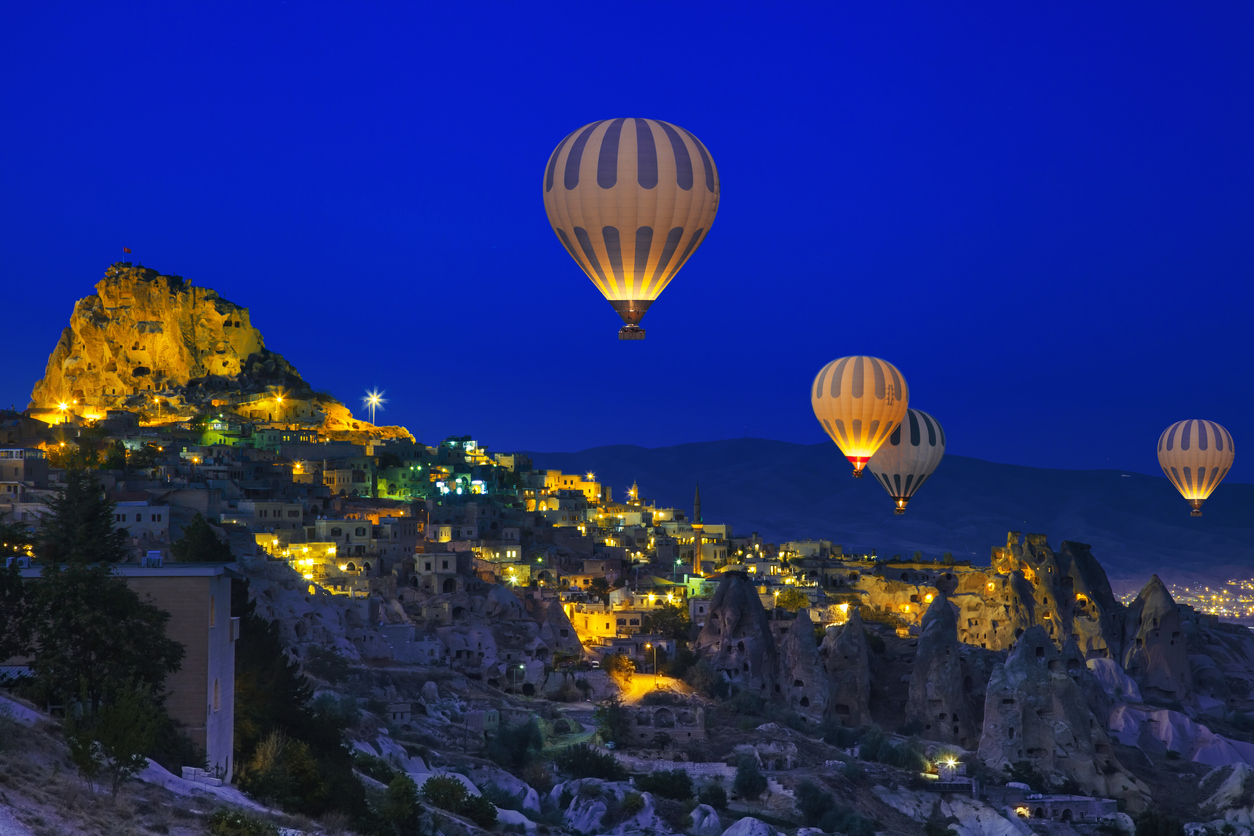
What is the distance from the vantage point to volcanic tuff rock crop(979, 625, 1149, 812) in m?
49.2

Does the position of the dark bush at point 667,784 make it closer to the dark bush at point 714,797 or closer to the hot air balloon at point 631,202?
the dark bush at point 714,797

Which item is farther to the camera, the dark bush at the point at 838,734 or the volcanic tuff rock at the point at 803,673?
the volcanic tuff rock at the point at 803,673

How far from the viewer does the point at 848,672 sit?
191ft

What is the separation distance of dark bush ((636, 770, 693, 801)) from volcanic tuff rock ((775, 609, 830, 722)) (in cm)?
1469

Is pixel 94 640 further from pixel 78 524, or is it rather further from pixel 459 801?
pixel 78 524

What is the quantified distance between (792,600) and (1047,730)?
20.2 metres

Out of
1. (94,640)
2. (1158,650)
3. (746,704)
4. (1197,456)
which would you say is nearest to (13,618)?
(94,640)

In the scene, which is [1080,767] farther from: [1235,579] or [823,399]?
[1235,579]

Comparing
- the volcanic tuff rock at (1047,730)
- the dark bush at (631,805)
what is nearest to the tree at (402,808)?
the dark bush at (631,805)

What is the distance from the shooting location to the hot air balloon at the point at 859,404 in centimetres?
6066

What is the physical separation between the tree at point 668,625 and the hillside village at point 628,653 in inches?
5.7

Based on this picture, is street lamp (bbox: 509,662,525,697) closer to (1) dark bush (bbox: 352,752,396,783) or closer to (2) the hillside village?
(2) the hillside village

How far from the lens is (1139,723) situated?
58.2 metres

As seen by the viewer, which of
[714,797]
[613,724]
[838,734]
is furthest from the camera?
[838,734]
